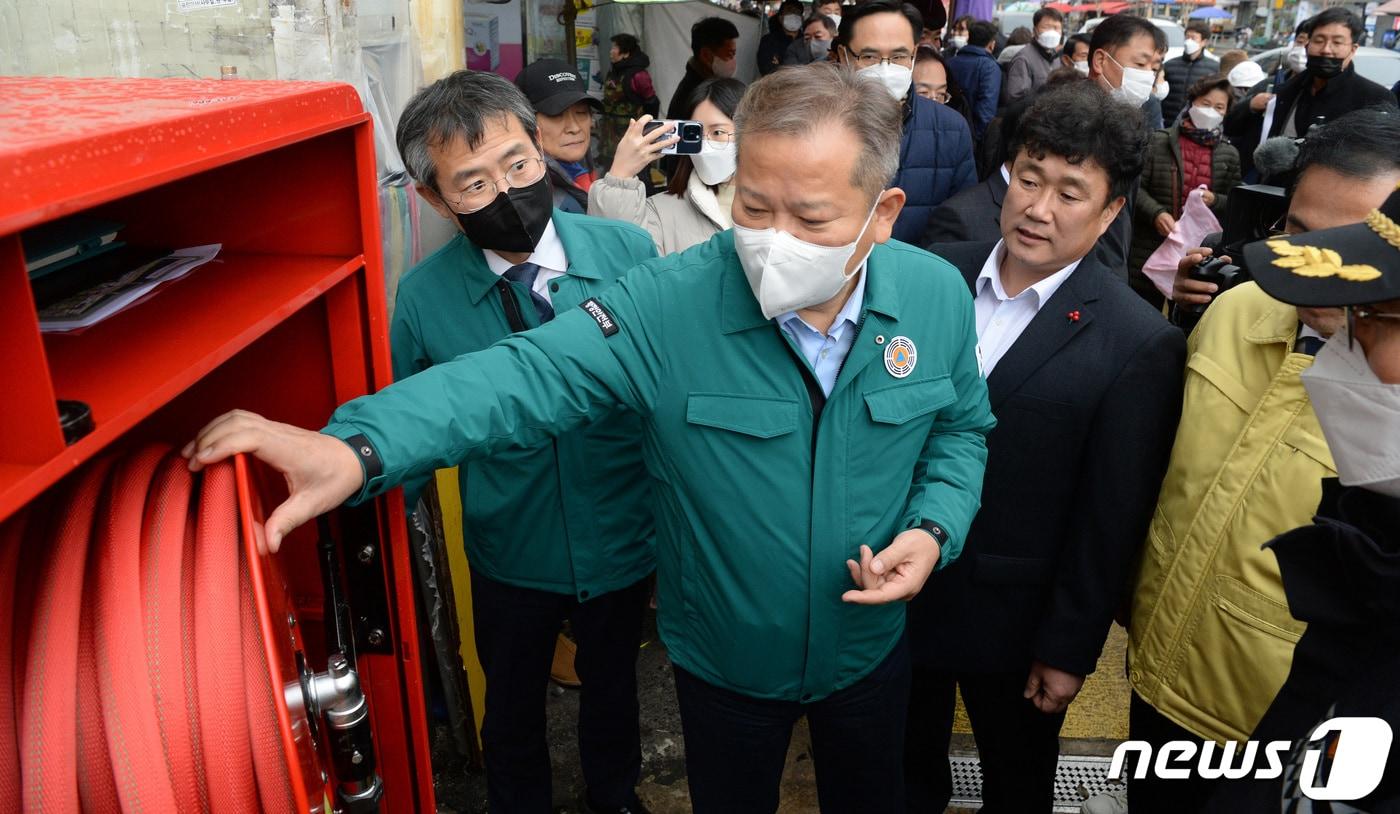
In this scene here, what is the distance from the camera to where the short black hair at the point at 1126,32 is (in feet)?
15.3

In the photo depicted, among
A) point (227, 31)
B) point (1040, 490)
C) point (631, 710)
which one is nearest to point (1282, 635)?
point (1040, 490)

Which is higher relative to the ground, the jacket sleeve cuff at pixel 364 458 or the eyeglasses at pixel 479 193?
the eyeglasses at pixel 479 193

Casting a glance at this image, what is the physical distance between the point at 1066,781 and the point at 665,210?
2279 millimetres

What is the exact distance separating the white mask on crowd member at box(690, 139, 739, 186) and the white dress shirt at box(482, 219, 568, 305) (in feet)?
3.05

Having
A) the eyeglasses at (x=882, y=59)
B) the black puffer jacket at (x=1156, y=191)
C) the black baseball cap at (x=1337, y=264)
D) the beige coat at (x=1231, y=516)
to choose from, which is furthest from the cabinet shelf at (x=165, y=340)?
the black puffer jacket at (x=1156, y=191)

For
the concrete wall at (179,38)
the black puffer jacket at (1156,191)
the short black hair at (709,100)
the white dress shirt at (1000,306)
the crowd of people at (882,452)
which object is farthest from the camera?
the black puffer jacket at (1156,191)

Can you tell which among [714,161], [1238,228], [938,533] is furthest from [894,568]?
[714,161]

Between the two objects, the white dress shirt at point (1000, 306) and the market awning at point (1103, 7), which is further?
the market awning at point (1103, 7)

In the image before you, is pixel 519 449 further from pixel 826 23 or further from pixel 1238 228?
pixel 826 23

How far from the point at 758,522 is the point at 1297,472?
1.02 m

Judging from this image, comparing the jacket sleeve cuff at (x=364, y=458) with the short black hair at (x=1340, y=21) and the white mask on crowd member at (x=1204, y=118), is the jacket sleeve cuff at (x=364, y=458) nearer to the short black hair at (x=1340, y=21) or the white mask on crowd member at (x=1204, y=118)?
the white mask on crowd member at (x=1204, y=118)

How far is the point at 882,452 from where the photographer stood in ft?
5.97

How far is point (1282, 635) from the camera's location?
1.86m

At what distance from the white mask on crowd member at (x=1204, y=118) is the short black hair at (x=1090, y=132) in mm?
4687
